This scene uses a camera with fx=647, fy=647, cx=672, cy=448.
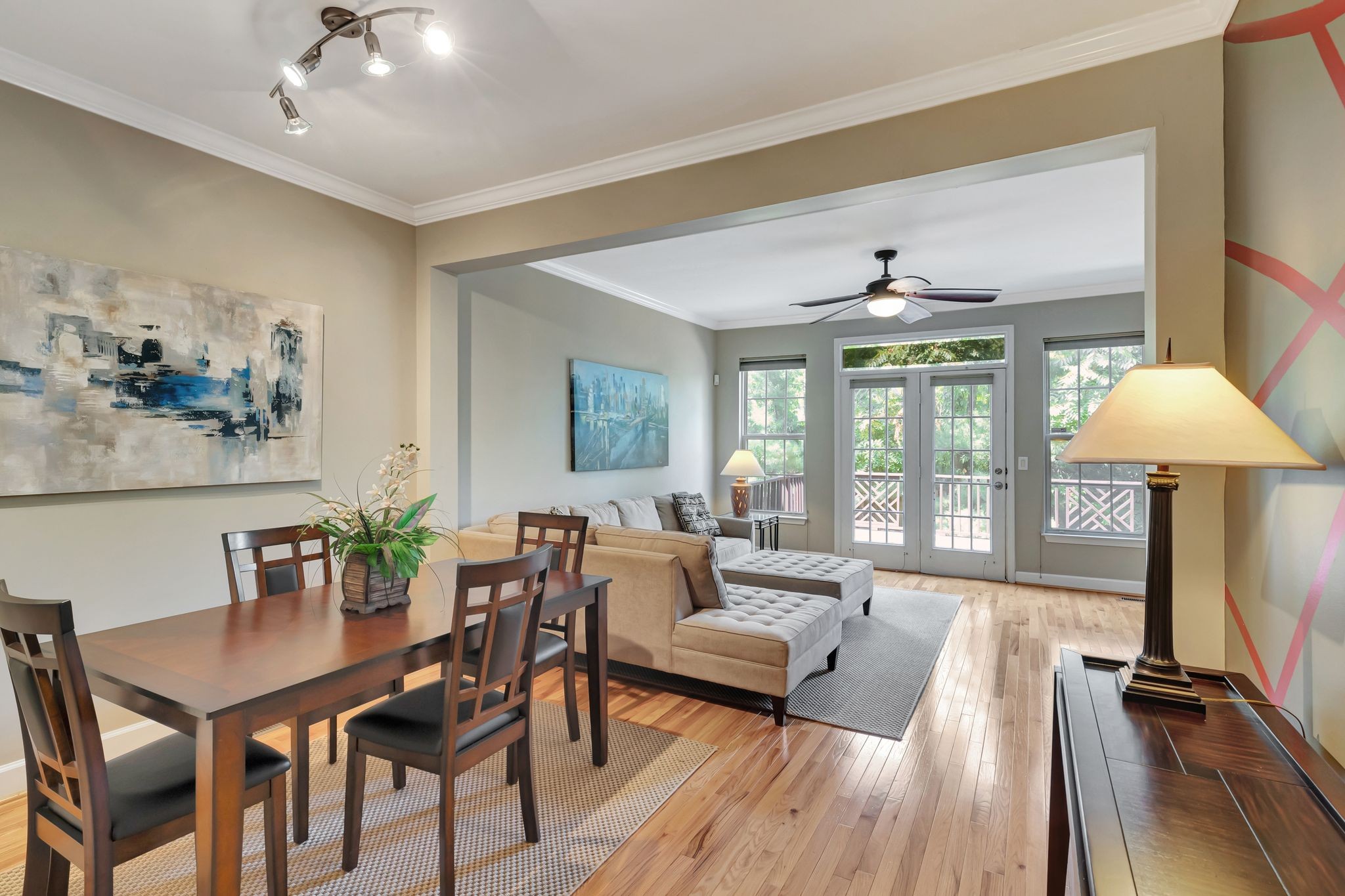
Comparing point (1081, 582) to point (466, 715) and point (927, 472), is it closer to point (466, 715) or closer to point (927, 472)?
point (927, 472)

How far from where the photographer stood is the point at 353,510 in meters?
2.14

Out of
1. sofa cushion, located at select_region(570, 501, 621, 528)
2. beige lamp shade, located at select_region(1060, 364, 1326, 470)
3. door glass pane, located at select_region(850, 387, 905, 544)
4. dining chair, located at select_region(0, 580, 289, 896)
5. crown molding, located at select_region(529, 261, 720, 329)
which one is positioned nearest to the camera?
beige lamp shade, located at select_region(1060, 364, 1326, 470)

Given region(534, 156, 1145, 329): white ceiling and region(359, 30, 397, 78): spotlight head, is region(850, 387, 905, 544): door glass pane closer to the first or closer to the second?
region(534, 156, 1145, 329): white ceiling

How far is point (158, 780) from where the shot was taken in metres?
1.56

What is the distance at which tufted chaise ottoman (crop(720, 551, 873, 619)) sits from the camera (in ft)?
13.9

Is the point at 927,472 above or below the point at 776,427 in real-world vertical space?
below

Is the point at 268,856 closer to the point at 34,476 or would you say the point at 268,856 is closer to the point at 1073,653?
the point at 34,476

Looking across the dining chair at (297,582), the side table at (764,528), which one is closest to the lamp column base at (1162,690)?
the dining chair at (297,582)

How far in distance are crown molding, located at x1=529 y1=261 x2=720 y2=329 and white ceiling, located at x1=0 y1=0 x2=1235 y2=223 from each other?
1.58m

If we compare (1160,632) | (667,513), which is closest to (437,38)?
(1160,632)

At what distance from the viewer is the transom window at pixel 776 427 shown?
7188 mm

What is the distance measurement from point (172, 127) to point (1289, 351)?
12.9 feet

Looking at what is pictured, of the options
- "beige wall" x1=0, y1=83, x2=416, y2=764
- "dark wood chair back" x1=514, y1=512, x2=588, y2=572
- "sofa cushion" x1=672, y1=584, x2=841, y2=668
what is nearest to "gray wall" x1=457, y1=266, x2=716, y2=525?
"beige wall" x1=0, y1=83, x2=416, y2=764

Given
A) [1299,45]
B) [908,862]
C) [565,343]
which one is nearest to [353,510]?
[908,862]
